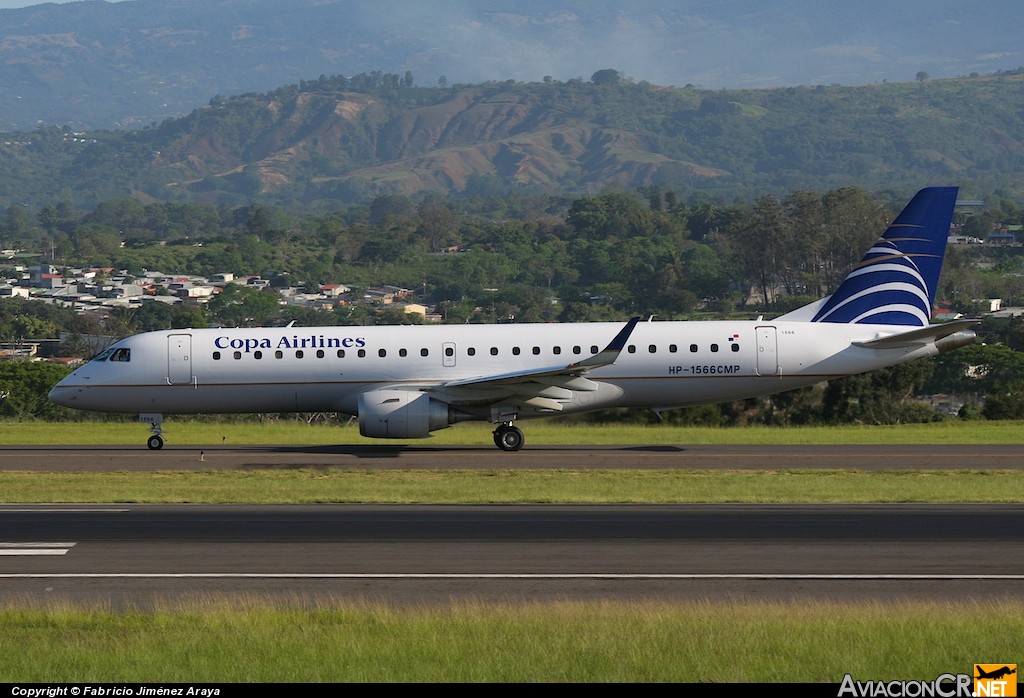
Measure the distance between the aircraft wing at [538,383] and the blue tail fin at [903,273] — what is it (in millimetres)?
6838

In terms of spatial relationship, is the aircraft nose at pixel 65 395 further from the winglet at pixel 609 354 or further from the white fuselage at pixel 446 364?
the winglet at pixel 609 354

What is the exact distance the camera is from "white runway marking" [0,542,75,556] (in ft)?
66.0

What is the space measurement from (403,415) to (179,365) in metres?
6.47

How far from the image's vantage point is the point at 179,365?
37.6 m

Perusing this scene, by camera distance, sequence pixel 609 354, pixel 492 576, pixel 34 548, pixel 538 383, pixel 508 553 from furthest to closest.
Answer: pixel 538 383 < pixel 609 354 < pixel 34 548 < pixel 508 553 < pixel 492 576

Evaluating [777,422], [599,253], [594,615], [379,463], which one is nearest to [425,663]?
[594,615]

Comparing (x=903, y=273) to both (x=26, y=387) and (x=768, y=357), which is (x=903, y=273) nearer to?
(x=768, y=357)

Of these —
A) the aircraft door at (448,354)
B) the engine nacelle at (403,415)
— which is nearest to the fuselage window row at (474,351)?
the aircraft door at (448,354)

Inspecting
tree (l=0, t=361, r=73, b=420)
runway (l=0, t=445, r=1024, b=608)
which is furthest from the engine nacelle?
tree (l=0, t=361, r=73, b=420)

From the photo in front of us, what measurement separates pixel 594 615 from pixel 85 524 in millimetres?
10662

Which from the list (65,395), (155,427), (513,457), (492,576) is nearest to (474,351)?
(513,457)

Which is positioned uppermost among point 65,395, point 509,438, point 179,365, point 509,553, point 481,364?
point 179,365

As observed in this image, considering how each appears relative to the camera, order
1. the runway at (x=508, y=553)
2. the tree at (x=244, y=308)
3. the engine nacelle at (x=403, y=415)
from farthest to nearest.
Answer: the tree at (x=244, y=308), the engine nacelle at (x=403, y=415), the runway at (x=508, y=553)

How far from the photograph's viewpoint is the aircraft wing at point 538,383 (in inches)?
1384
